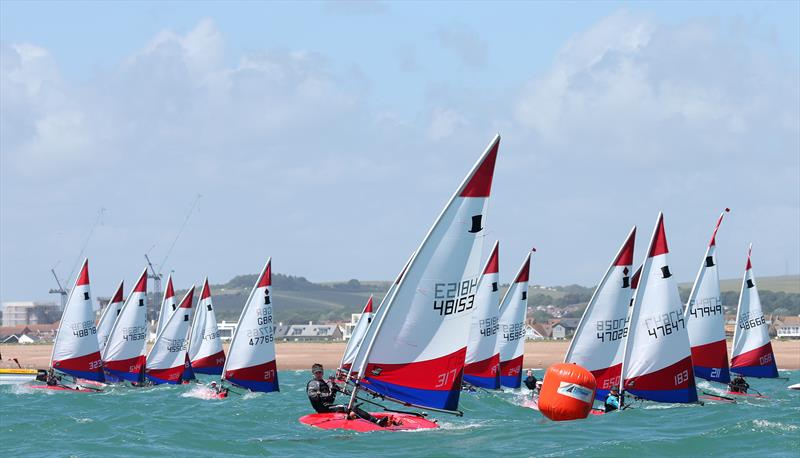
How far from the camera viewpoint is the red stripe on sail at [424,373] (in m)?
28.8

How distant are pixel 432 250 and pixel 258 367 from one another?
2493 cm

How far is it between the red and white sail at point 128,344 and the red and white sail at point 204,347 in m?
4.67

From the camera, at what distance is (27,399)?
1991 inches

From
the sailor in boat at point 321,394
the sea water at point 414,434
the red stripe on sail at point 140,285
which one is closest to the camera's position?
the sea water at point 414,434

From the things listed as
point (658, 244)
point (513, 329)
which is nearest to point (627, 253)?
point (658, 244)

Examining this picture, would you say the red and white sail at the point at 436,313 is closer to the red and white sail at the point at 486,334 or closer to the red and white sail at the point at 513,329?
the red and white sail at the point at 486,334

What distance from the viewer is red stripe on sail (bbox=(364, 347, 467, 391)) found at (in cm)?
2884

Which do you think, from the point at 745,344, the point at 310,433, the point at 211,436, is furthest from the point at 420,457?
the point at 745,344

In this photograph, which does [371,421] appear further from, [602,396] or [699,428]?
[602,396]

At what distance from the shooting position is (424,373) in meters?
29.1

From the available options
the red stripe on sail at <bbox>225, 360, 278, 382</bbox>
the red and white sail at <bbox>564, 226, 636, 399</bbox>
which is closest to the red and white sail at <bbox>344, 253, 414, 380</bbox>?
the red and white sail at <bbox>564, 226, 636, 399</bbox>

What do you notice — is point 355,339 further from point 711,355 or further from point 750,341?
point 711,355

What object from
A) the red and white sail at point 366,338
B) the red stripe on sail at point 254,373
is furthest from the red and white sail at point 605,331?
the red stripe on sail at point 254,373

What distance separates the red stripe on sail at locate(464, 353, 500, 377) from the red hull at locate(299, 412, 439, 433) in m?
18.8
